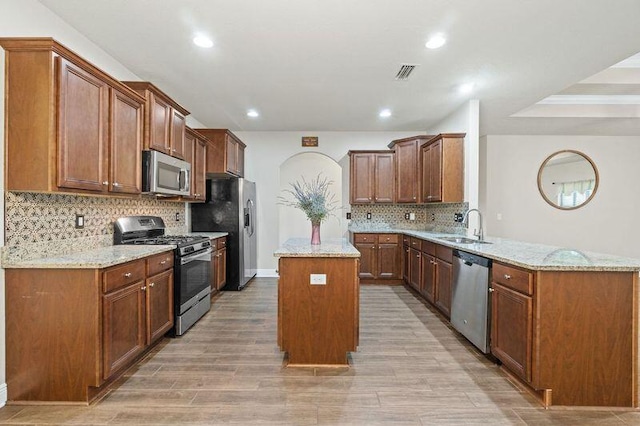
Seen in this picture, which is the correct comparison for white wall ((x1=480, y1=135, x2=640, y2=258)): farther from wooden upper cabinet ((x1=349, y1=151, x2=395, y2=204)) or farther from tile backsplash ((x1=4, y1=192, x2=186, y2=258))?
tile backsplash ((x1=4, y1=192, x2=186, y2=258))

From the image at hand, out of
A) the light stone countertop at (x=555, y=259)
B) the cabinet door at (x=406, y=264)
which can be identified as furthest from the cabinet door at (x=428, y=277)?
the light stone countertop at (x=555, y=259)

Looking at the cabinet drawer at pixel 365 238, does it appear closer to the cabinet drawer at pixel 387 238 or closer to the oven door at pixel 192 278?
the cabinet drawer at pixel 387 238

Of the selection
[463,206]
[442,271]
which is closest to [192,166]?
[442,271]

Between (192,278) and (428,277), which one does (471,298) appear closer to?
(428,277)

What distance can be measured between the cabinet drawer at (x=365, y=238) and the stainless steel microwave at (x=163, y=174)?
2.73 m

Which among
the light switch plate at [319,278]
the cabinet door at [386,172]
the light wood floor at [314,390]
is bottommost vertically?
the light wood floor at [314,390]

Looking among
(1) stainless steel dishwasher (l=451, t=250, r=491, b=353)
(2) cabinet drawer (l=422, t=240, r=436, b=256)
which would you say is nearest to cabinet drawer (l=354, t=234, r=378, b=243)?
(2) cabinet drawer (l=422, t=240, r=436, b=256)

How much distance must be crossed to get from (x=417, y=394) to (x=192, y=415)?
1436mm

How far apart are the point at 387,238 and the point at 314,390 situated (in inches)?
133

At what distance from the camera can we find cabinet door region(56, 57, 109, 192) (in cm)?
204

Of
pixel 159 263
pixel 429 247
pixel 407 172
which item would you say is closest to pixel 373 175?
pixel 407 172

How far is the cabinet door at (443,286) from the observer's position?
348cm

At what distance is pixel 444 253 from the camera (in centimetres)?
364

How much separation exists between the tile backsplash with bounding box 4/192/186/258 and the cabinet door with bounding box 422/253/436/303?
3.49 m
